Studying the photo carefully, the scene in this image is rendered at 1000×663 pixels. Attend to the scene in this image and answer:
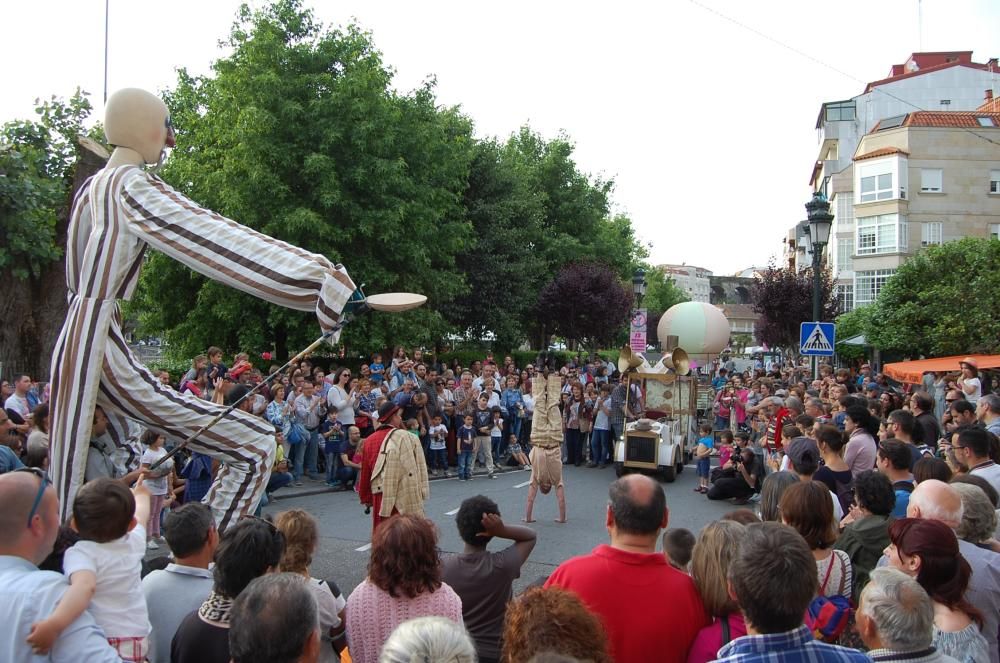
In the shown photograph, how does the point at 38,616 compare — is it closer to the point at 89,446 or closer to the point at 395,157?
the point at 89,446

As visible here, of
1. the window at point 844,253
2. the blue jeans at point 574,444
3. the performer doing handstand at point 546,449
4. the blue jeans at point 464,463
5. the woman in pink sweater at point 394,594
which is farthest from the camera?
the window at point 844,253

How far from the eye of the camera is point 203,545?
3.26 m

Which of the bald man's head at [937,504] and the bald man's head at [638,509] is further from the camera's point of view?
the bald man's head at [937,504]

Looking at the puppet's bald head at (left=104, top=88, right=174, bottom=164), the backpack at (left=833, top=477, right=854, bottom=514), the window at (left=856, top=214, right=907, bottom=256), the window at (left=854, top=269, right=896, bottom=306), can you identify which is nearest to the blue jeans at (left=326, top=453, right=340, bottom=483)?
the backpack at (left=833, top=477, right=854, bottom=514)

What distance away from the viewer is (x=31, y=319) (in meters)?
13.4

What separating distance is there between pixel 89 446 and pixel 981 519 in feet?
15.0

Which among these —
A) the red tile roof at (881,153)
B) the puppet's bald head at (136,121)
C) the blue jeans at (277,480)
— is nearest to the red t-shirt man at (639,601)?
the puppet's bald head at (136,121)

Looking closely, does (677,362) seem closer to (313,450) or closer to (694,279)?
(313,450)

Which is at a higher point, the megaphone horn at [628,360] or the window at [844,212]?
the window at [844,212]

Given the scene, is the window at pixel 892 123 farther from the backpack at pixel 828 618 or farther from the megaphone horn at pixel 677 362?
the backpack at pixel 828 618

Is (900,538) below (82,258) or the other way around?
below

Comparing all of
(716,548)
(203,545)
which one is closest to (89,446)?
(203,545)

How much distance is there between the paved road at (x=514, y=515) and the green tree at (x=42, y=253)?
536 cm

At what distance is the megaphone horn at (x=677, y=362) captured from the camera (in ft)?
50.9
